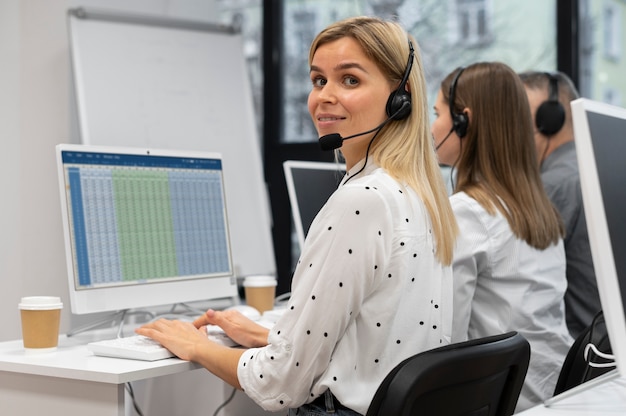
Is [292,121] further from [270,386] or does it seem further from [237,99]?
[270,386]

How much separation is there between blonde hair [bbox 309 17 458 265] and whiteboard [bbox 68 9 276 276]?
66.7 inches

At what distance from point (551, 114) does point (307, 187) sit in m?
0.89

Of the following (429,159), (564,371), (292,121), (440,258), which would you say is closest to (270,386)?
(440,258)

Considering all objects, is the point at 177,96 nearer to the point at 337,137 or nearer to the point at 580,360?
the point at 337,137

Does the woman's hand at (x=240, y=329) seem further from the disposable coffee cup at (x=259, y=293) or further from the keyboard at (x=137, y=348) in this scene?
the disposable coffee cup at (x=259, y=293)

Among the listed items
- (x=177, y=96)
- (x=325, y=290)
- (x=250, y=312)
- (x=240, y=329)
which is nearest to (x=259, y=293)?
(x=250, y=312)

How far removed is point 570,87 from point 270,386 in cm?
180

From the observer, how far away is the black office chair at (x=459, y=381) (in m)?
1.12

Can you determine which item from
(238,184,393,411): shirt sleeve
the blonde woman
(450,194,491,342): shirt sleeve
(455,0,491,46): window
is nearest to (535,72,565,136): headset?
(450,194,491,342): shirt sleeve

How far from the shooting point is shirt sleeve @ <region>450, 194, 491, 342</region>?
1809mm

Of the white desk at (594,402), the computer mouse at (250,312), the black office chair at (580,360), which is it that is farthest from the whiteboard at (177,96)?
the white desk at (594,402)

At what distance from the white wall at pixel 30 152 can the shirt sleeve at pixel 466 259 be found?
1.51m

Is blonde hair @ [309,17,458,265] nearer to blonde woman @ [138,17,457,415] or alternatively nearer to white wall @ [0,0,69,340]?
blonde woman @ [138,17,457,415]

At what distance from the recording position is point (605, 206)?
1.01 meters
